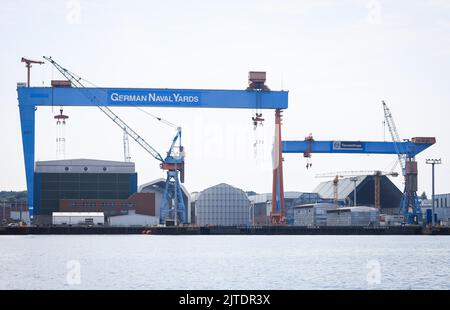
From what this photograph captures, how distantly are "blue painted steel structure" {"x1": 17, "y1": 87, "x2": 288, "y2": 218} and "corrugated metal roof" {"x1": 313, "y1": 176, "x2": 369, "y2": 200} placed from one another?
1894 inches

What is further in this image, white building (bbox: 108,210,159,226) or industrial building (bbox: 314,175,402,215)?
industrial building (bbox: 314,175,402,215)

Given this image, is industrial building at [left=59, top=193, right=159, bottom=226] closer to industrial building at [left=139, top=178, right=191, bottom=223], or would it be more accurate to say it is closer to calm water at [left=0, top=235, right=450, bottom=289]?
industrial building at [left=139, top=178, right=191, bottom=223]

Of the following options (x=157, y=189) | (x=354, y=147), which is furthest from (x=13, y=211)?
(x=354, y=147)

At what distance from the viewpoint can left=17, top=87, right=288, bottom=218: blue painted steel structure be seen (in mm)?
88812

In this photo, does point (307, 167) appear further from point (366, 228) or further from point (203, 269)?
point (203, 269)

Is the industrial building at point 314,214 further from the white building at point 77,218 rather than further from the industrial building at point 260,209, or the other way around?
the white building at point 77,218

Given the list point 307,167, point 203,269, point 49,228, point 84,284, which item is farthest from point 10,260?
point 307,167

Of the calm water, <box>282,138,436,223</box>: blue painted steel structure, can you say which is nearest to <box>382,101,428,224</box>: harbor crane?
<box>282,138,436,223</box>: blue painted steel structure

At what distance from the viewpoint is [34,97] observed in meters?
88.9

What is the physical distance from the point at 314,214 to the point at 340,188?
57.4 feet

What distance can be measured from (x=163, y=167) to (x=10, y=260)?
5348 centimetres

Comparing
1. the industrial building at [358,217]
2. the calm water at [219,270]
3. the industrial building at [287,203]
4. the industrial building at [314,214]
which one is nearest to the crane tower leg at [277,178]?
the industrial building at [358,217]

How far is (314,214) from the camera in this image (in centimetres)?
12556

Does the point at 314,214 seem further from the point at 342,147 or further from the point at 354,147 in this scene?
the point at 354,147
